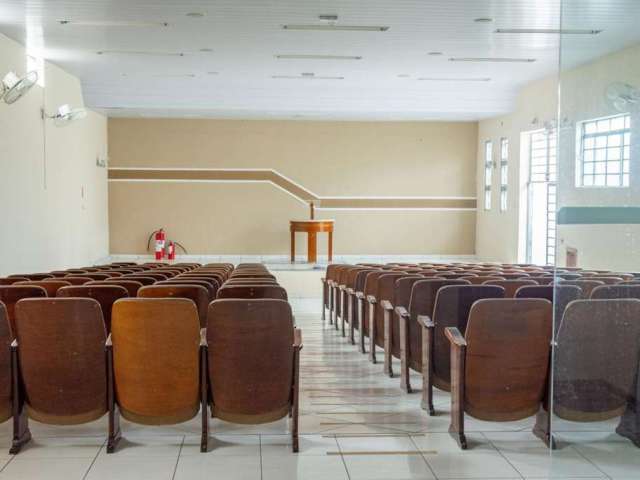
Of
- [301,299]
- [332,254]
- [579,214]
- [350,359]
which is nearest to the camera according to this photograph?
[579,214]

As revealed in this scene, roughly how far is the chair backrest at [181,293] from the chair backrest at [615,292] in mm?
2283

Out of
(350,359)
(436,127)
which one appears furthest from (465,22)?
(436,127)

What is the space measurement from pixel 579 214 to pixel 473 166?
47.5 feet

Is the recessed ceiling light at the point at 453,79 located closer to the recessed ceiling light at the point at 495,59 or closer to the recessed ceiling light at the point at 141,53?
the recessed ceiling light at the point at 495,59

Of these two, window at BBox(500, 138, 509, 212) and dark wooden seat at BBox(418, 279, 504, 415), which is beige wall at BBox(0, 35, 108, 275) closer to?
dark wooden seat at BBox(418, 279, 504, 415)

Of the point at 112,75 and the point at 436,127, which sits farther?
the point at 436,127

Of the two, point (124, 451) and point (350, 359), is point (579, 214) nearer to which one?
point (124, 451)

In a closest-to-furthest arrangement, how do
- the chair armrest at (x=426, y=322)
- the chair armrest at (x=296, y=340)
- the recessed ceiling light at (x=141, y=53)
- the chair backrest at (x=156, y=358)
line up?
the chair backrest at (x=156, y=358) < the chair armrest at (x=296, y=340) < the chair armrest at (x=426, y=322) < the recessed ceiling light at (x=141, y=53)

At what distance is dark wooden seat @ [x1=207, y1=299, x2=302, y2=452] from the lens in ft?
12.2

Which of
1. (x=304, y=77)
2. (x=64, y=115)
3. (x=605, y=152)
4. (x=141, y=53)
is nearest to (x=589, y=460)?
(x=605, y=152)

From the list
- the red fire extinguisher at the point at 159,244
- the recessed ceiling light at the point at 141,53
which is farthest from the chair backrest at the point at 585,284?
the red fire extinguisher at the point at 159,244

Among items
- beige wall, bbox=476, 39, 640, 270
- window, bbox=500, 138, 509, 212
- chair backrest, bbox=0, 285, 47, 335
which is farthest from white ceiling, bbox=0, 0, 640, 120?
beige wall, bbox=476, 39, 640, 270

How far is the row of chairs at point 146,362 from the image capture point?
145 inches

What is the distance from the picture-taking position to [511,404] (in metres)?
3.85
